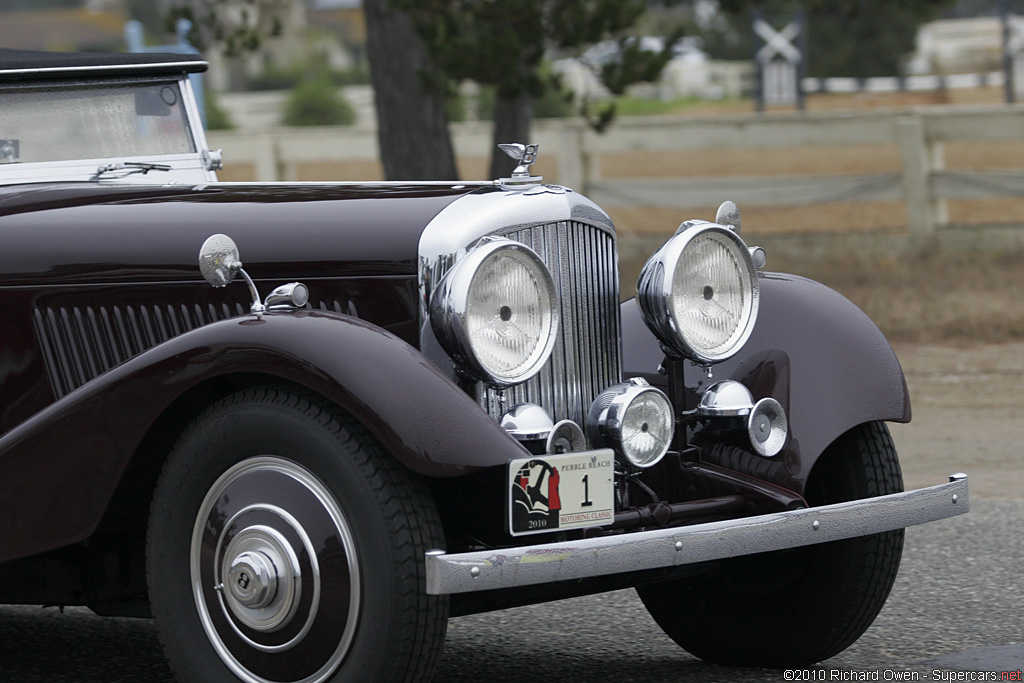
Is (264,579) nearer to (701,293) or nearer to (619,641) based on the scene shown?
(701,293)

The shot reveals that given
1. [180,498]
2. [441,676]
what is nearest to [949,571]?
[441,676]

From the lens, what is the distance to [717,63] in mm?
48094

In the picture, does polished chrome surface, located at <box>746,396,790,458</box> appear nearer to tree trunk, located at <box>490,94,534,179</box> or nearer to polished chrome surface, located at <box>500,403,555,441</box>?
polished chrome surface, located at <box>500,403,555,441</box>

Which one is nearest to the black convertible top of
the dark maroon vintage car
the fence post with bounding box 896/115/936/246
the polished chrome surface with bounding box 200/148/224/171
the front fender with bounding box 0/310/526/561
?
the polished chrome surface with bounding box 200/148/224/171

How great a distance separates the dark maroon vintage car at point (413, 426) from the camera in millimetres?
3037

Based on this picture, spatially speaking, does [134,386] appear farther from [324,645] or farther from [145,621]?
[145,621]

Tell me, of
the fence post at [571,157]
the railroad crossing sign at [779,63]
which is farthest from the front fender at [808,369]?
the railroad crossing sign at [779,63]

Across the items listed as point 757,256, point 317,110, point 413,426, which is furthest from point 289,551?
point 317,110

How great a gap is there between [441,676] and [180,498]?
101 cm

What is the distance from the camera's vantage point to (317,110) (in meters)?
34.5

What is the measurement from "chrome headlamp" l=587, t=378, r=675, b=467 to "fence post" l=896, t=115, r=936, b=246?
35.2 feet

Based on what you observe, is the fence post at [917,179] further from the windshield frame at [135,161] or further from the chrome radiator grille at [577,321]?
the chrome radiator grille at [577,321]

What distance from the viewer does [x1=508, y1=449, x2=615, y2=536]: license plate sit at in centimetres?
307

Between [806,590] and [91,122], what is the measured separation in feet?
8.82
